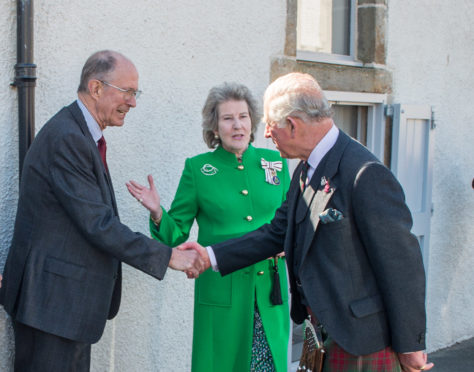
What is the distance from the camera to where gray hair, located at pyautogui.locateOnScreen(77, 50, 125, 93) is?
10.2 ft

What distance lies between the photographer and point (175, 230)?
3.55 metres

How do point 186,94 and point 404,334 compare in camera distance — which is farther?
point 186,94

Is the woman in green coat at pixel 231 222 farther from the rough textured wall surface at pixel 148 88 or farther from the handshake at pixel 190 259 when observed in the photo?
the rough textured wall surface at pixel 148 88

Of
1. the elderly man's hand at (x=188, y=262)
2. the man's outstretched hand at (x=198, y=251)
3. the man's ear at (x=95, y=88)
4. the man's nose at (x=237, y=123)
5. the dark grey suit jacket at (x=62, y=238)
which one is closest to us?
the dark grey suit jacket at (x=62, y=238)

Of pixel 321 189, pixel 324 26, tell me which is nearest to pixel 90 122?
pixel 321 189

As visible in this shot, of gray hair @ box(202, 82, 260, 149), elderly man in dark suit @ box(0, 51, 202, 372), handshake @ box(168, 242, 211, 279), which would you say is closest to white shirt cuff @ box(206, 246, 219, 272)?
handshake @ box(168, 242, 211, 279)

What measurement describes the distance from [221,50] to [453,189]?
3.17 m


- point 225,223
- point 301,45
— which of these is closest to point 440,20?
point 301,45

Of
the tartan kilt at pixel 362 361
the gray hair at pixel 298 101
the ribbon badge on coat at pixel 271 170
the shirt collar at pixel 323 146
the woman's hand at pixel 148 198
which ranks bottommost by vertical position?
the tartan kilt at pixel 362 361

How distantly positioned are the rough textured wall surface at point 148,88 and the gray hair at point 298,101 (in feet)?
4.80

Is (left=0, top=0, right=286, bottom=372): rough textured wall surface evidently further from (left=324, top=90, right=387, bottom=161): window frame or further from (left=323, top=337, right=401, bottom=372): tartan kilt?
(left=323, top=337, right=401, bottom=372): tartan kilt

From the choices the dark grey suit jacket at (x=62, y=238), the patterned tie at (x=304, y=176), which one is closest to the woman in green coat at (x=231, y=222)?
the dark grey suit jacket at (x=62, y=238)

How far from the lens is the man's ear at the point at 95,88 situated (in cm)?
308

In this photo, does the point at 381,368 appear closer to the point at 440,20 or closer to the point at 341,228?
the point at 341,228
